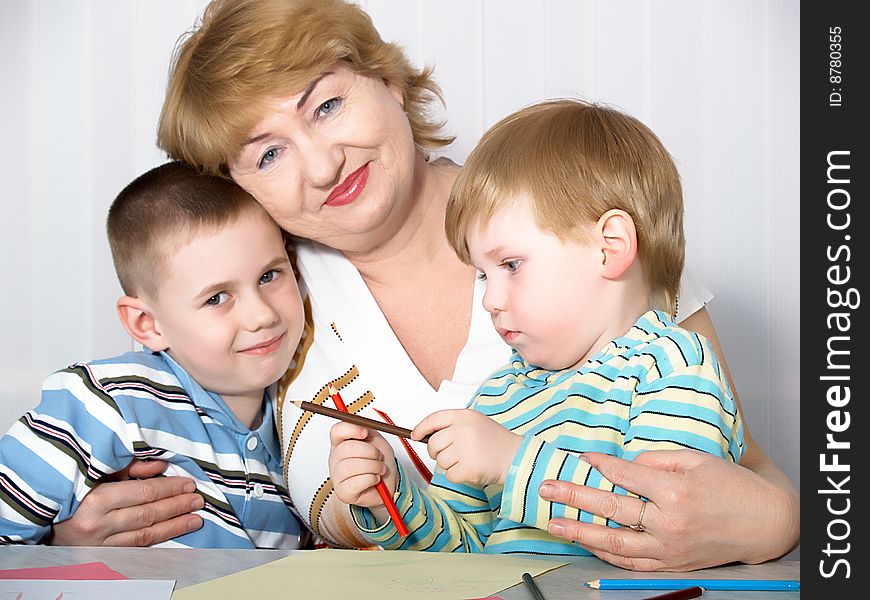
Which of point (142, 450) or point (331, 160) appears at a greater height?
point (331, 160)

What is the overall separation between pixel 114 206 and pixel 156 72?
68cm

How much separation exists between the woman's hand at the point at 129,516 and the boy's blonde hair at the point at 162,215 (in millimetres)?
305

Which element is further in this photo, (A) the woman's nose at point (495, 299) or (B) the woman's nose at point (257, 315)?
(B) the woman's nose at point (257, 315)

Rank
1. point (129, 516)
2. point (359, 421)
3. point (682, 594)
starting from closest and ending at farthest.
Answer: point (682, 594) < point (359, 421) < point (129, 516)

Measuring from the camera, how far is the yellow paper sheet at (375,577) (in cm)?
98

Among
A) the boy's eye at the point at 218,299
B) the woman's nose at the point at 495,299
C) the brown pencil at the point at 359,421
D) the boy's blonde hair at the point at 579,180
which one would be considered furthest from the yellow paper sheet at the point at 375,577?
the boy's eye at the point at 218,299

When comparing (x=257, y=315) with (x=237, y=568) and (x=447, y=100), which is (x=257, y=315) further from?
(x=447, y=100)

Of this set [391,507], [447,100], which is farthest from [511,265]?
[447,100]

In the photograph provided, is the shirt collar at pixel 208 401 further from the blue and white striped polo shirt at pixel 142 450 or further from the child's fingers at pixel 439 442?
the child's fingers at pixel 439 442

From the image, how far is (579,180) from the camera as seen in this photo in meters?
1.27

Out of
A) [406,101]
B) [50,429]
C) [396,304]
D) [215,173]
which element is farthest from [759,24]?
[50,429]

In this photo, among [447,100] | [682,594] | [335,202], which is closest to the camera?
[682,594]

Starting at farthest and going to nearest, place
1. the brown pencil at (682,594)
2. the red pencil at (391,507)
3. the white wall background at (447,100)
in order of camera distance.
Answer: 1. the white wall background at (447,100)
2. the red pencil at (391,507)
3. the brown pencil at (682,594)

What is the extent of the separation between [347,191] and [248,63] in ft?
0.79
